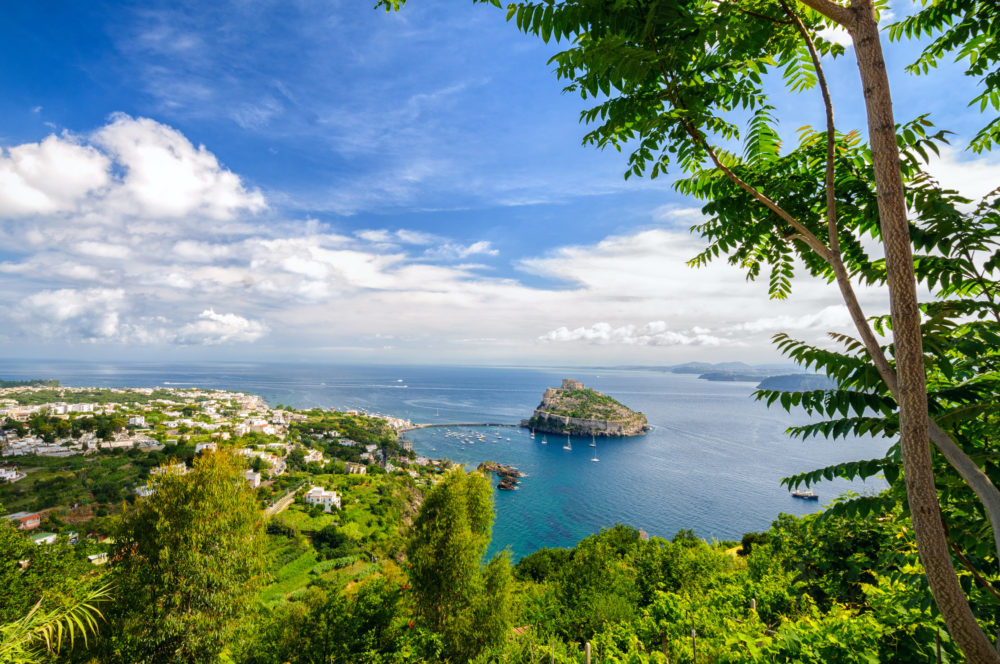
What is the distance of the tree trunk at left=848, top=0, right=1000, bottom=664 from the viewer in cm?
117

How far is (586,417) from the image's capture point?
7044 cm

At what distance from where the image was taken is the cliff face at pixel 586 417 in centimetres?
6656

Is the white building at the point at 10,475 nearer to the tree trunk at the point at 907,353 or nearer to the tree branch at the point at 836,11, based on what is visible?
the tree trunk at the point at 907,353

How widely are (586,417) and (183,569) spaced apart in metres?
68.0

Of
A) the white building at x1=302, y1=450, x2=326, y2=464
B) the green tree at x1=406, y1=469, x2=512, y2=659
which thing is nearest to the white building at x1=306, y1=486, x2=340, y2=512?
the white building at x1=302, y1=450, x2=326, y2=464

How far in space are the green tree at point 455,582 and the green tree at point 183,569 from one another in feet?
11.8

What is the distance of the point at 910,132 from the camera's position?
5.91 ft

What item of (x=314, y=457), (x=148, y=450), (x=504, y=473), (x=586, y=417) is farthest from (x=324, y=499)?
(x=586, y=417)

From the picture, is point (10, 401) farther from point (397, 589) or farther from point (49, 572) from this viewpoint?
point (397, 589)

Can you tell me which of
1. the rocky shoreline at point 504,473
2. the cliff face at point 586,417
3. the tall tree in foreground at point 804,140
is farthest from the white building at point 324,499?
the cliff face at point 586,417

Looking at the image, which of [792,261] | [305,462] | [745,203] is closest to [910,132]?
[745,203]

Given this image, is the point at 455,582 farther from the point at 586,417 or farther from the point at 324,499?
the point at 586,417

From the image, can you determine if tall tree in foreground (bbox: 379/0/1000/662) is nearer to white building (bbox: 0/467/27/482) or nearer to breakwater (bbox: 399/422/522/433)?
white building (bbox: 0/467/27/482)

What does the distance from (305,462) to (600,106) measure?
52187 millimetres
